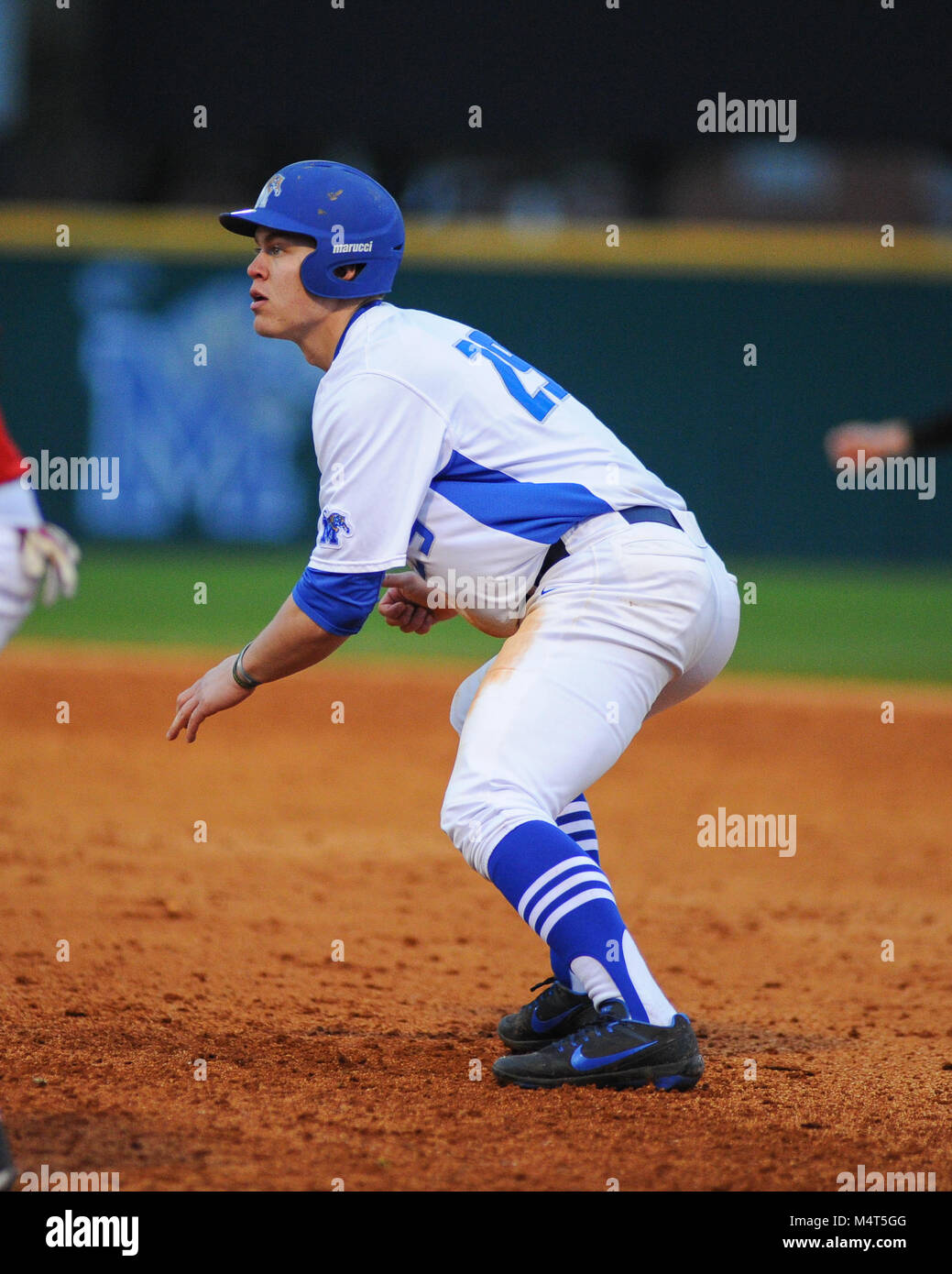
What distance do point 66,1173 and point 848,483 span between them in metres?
12.3

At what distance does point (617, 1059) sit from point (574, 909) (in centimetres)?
35

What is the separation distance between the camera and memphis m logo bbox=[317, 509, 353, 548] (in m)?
3.04

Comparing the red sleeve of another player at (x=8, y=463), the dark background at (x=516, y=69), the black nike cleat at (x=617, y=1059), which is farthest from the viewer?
the dark background at (x=516, y=69)

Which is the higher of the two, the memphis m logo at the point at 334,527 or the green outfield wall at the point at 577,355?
the green outfield wall at the point at 577,355

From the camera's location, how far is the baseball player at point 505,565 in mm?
3041

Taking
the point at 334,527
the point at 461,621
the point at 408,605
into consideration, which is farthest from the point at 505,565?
the point at 461,621

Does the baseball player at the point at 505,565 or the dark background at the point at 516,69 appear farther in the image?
the dark background at the point at 516,69

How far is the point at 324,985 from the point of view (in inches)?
163

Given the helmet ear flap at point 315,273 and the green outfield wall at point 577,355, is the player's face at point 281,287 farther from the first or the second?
the green outfield wall at point 577,355

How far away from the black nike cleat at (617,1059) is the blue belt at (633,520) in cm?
96

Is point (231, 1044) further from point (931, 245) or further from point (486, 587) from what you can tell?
point (931, 245)

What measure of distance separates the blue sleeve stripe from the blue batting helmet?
2.14 feet

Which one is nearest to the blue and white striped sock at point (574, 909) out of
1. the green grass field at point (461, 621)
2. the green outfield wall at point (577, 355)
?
the green grass field at point (461, 621)

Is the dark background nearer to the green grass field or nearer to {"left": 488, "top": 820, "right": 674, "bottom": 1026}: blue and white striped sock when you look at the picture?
the green grass field
